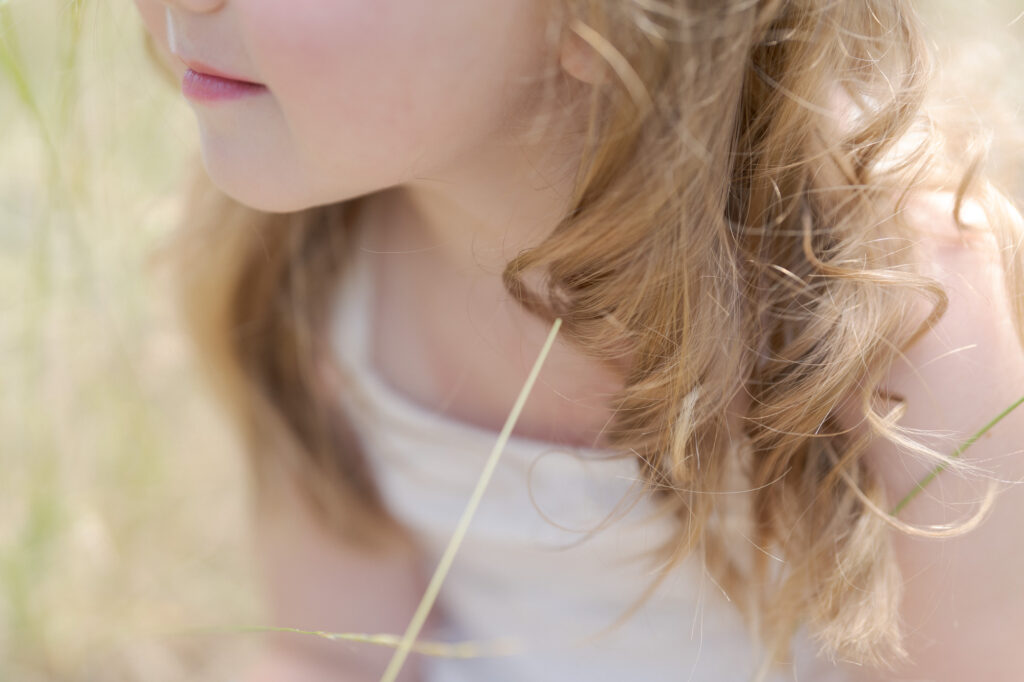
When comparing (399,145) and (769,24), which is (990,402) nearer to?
(769,24)

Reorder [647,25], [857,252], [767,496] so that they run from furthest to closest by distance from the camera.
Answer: [767,496] → [857,252] → [647,25]

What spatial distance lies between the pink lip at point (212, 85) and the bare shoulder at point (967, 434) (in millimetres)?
483

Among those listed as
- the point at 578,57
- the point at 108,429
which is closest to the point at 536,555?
the point at 578,57

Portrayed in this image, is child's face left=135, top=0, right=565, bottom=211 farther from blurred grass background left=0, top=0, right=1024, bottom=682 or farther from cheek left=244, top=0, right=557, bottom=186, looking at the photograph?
blurred grass background left=0, top=0, right=1024, bottom=682

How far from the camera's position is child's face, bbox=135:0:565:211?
600 millimetres

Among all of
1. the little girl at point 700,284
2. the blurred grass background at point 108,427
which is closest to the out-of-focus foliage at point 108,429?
the blurred grass background at point 108,427

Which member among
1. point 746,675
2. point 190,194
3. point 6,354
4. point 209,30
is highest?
point 209,30

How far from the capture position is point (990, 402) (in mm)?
682

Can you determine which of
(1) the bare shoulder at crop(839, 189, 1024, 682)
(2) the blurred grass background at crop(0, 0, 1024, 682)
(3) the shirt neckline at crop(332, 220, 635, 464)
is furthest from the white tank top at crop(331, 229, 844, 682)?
(2) the blurred grass background at crop(0, 0, 1024, 682)

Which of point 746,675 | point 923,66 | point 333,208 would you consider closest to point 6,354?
point 333,208

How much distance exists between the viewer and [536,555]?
3.15 ft

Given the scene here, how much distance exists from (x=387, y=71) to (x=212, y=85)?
0.47 ft

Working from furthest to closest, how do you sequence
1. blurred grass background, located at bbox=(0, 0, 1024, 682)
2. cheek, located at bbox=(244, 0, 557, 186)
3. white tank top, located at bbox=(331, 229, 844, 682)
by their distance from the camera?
blurred grass background, located at bbox=(0, 0, 1024, 682), white tank top, located at bbox=(331, 229, 844, 682), cheek, located at bbox=(244, 0, 557, 186)

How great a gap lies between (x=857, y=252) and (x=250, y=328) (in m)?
0.70
